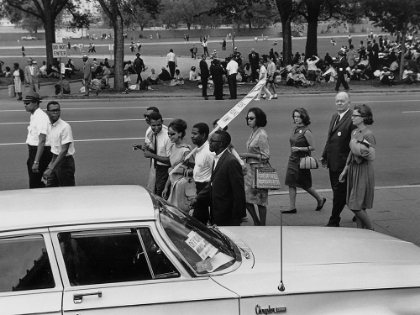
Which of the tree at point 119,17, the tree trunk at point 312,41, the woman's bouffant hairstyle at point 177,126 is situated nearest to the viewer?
the woman's bouffant hairstyle at point 177,126

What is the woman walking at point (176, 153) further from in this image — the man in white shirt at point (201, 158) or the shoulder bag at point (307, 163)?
the shoulder bag at point (307, 163)

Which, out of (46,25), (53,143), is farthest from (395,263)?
(46,25)

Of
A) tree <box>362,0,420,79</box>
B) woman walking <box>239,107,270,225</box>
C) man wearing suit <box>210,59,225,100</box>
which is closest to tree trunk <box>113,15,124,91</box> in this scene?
man wearing suit <box>210,59,225,100</box>

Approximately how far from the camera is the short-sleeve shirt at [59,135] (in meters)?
8.23

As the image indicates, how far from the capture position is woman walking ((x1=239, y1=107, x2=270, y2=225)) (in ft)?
26.9

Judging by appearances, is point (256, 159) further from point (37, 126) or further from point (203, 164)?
point (37, 126)

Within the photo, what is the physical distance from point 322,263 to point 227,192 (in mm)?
2394

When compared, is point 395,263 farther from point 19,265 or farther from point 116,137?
point 116,137

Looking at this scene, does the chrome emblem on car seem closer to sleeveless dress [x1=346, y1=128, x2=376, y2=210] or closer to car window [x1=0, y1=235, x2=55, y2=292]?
car window [x1=0, y1=235, x2=55, y2=292]

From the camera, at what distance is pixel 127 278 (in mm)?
4125

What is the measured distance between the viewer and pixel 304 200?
10.2m

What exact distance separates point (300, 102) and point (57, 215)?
20272 mm

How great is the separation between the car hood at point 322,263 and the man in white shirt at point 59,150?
3.72 metres

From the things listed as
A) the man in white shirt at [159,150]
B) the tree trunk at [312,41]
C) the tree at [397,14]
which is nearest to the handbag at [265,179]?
the man in white shirt at [159,150]
